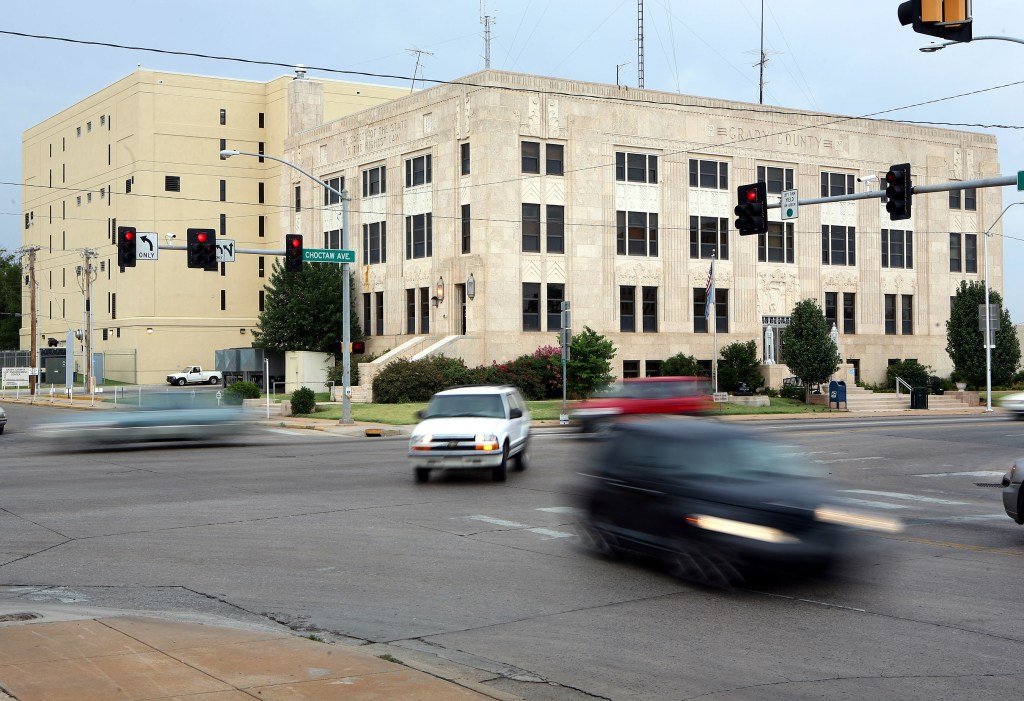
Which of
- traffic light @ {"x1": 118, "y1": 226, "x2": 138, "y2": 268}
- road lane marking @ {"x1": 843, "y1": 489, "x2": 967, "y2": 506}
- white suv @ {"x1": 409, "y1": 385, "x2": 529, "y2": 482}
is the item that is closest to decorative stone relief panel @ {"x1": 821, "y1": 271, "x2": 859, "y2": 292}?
traffic light @ {"x1": 118, "y1": 226, "x2": 138, "y2": 268}

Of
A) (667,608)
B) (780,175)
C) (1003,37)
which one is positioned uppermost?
(780,175)

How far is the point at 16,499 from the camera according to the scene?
679 inches

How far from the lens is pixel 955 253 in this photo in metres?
63.9

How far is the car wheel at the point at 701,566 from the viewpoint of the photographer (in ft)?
33.3

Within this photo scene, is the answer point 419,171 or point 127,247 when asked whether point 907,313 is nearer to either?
point 419,171

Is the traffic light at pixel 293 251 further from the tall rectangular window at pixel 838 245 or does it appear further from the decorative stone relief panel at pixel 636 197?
the tall rectangular window at pixel 838 245

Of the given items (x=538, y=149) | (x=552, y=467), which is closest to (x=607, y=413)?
(x=552, y=467)

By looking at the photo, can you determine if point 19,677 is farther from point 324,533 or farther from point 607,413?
point 607,413

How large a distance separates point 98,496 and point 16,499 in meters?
1.23

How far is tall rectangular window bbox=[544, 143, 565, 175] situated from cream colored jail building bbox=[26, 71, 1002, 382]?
0.26 ft

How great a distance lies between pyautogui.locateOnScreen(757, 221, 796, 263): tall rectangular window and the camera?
2276 inches

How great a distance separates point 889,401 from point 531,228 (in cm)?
1994

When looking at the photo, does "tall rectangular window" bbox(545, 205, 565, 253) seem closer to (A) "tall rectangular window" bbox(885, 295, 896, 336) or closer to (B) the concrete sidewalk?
(A) "tall rectangular window" bbox(885, 295, 896, 336)

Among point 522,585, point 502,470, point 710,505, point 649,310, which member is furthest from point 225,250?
point 710,505
